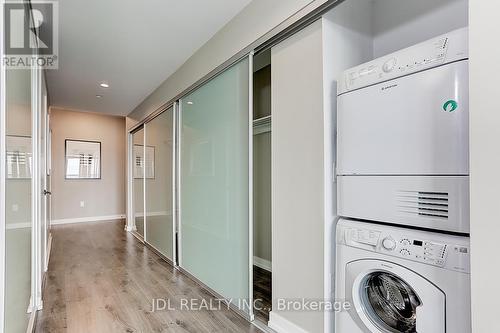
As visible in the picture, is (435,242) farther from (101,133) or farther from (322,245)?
(101,133)

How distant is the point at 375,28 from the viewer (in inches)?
81.5

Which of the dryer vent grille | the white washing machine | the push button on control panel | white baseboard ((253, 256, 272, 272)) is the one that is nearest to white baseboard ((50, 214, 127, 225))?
white baseboard ((253, 256, 272, 272))

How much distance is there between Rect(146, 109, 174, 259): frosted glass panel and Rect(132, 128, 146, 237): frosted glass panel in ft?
1.16

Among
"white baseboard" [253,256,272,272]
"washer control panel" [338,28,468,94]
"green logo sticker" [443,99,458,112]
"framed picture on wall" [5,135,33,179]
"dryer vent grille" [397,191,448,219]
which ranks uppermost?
"washer control panel" [338,28,468,94]

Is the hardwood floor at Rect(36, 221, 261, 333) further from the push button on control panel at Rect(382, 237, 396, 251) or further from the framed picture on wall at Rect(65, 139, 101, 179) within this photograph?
the framed picture on wall at Rect(65, 139, 101, 179)

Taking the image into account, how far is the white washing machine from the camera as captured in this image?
1.19 metres

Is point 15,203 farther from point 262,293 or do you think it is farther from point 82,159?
point 82,159

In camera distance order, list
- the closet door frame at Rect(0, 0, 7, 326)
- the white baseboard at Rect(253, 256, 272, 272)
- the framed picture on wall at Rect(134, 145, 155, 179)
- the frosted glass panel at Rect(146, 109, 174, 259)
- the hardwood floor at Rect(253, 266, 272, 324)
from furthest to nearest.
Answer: the framed picture on wall at Rect(134, 145, 155, 179), the frosted glass panel at Rect(146, 109, 174, 259), the white baseboard at Rect(253, 256, 272, 272), the hardwood floor at Rect(253, 266, 272, 324), the closet door frame at Rect(0, 0, 7, 326)

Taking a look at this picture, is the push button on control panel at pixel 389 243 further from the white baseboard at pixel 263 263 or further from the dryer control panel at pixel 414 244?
the white baseboard at pixel 263 263

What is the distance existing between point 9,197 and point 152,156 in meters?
3.52

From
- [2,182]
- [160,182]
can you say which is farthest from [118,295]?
[2,182]

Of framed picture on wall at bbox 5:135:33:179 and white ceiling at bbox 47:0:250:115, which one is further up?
white ceiling at bbox 47:0:250:115

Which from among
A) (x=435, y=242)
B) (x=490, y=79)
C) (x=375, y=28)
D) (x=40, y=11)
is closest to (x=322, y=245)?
(x=435, y=242)

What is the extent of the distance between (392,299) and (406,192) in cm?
59
